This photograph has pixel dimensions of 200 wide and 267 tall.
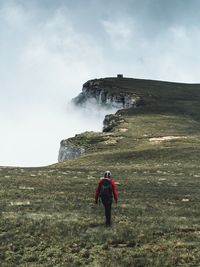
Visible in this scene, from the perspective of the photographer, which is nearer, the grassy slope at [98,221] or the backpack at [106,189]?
the grassy slope at [98,221]

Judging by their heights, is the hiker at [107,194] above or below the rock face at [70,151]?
below

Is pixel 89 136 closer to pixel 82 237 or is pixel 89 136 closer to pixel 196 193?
pixel 196 193

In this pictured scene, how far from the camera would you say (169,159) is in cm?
8594

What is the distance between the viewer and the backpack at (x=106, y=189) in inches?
1178

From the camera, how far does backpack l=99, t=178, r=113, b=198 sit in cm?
2992

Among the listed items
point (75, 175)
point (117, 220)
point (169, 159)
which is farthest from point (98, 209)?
point (169, 159)

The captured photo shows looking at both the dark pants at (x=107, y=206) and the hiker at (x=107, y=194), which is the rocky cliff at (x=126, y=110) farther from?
the dark pants at (x=107, y=206)

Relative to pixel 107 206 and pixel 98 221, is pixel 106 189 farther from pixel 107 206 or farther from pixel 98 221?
pixel 98 221

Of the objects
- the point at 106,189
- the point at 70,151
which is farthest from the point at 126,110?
the point at 106,189

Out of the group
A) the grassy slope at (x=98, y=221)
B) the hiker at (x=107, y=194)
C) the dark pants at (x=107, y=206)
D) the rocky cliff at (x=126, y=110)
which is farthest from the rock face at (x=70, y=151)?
the dark pants at (x=107, y=206)

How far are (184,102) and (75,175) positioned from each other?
130 m

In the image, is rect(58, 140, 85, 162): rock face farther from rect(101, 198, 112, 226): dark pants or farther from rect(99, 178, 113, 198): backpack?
rect(101, 198, 112, 226): dark pants

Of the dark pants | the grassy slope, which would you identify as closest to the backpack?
the dark pants

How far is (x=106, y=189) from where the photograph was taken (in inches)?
1180
